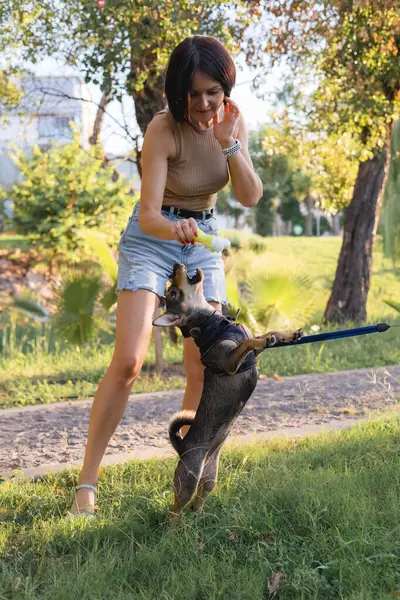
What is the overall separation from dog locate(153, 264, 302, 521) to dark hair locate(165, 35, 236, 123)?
719mm

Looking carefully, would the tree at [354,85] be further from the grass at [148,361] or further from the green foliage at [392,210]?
the green foliage at [392,210]

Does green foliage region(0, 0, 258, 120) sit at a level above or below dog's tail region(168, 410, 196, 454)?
above

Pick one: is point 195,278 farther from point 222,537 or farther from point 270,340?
point 222,537

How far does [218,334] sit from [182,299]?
0.66ft

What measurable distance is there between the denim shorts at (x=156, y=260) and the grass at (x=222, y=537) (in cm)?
95

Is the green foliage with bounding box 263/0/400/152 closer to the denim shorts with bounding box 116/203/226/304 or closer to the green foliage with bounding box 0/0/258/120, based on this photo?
the green foliage with bounding box 0/0/258/120

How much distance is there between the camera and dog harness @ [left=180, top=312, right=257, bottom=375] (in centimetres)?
311

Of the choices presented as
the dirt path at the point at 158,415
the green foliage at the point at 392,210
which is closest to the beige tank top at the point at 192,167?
the dirt path at the point at 158,415

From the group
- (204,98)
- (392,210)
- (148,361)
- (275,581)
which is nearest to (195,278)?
(204,98)

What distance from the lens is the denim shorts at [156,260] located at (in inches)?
135

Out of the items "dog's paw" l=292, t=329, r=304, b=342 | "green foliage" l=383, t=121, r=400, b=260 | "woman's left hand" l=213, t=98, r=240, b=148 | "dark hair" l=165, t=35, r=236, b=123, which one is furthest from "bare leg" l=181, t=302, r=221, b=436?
"green foliage" l=383, t=121, r=400, b=260

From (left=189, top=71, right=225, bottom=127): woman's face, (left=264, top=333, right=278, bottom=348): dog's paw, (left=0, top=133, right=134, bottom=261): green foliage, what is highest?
(left=0, top=133, right=134, bottom=261): green foliage

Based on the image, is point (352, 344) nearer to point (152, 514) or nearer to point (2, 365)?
point (2, 365)

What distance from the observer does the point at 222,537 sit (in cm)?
316
